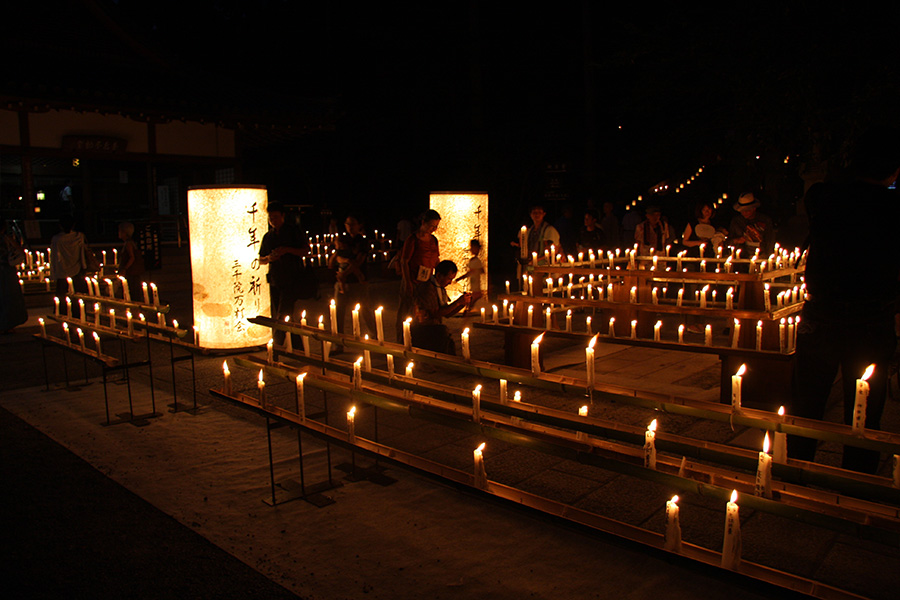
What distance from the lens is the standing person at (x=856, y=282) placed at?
11.7 feet

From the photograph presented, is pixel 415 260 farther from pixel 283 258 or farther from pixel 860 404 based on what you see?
pixel 860 404

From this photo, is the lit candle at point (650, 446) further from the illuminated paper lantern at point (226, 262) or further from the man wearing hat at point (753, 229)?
the man wearing hat at point (753, 229)

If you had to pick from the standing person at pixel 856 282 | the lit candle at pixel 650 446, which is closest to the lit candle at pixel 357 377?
the lit candle at pixel 650 446

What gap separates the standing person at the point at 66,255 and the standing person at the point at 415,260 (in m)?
5.21

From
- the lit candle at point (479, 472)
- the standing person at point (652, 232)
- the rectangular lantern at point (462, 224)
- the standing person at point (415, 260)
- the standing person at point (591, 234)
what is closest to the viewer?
the lit candle at point (479, 472)

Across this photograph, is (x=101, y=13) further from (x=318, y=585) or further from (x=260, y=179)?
(x=318, y=585)

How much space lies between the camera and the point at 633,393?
3523 millimetres

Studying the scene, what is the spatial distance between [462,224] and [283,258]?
392 cm

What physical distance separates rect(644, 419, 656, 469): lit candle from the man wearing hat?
681 cm

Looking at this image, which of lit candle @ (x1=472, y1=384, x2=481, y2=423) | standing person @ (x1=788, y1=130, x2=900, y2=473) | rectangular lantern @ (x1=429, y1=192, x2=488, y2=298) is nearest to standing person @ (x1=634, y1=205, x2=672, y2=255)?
rectangular lantern @ (x1=429, y1=192, x2=488, y2=298)

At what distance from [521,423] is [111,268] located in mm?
13260

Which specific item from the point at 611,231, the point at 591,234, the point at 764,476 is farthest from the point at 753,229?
the point at 764,476

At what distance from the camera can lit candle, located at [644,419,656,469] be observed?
2.87 m

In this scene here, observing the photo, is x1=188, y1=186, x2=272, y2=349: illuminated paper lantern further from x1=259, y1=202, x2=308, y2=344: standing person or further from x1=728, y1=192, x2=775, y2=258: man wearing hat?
x1=728, y1=192, x2=775, y2=258: man wearing hat
